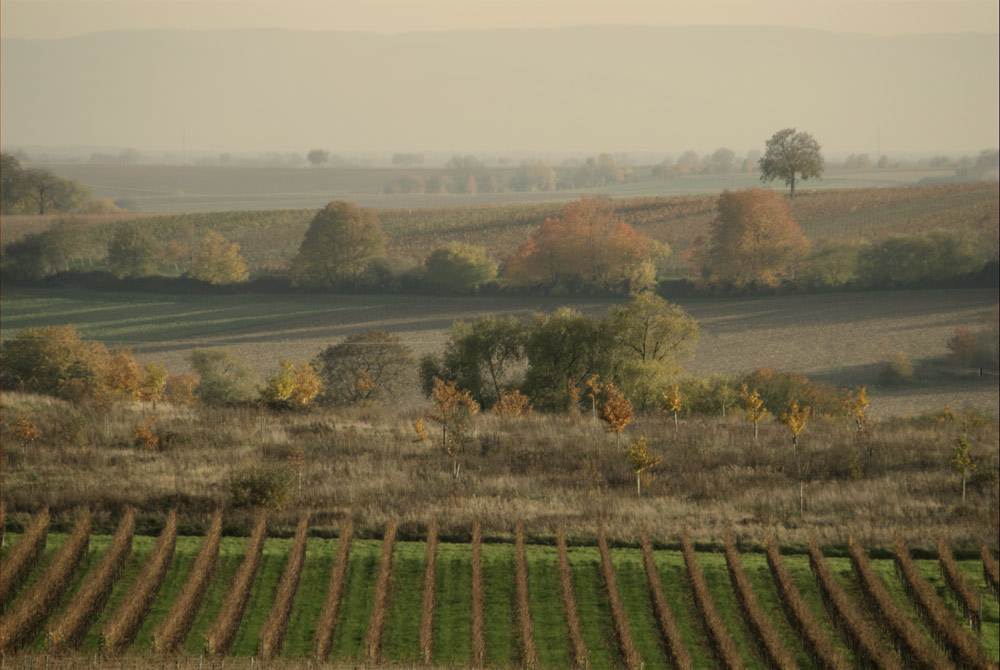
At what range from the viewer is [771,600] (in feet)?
71.9

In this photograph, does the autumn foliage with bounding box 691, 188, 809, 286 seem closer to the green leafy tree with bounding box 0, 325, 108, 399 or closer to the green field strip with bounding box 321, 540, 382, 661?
the green leafy tree with bounding box 0, 325, 108, 399

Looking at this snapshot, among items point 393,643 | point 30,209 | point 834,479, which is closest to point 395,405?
point 834,479

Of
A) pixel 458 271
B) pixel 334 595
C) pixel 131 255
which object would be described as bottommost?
pixel 334 595

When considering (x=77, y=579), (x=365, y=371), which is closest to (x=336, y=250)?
(x=365, y=371)

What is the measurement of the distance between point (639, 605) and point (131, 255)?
209 feet

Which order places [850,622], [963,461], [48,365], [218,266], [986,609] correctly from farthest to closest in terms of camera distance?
1. [218,266]
2. [48,365]
3. [963,461]
4. [986,609]
5. [850,622]

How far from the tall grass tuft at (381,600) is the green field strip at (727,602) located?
7439 millimetres

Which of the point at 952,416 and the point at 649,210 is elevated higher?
the point at 649,210

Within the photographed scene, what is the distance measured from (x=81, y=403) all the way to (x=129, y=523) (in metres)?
17.0

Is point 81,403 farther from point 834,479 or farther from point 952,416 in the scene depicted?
point 952,416

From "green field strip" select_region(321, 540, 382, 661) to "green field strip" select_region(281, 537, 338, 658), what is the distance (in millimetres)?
410

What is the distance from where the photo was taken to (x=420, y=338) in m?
60.8

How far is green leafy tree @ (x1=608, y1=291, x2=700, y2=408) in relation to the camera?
1742 inches

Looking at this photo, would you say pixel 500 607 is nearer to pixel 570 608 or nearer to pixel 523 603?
pixel 523 603
